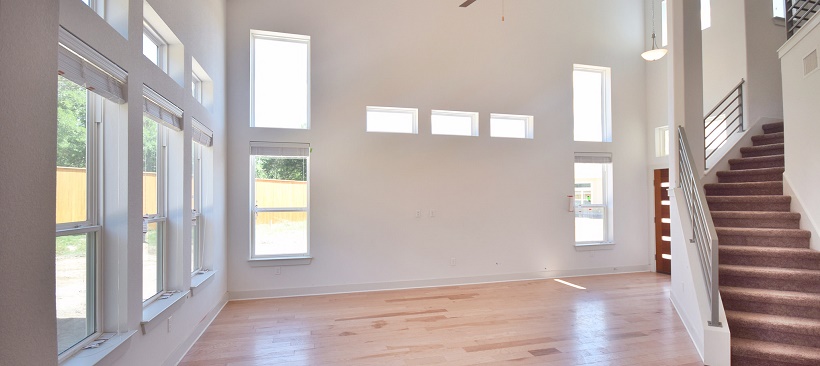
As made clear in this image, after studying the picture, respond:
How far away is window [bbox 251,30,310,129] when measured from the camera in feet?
18.1

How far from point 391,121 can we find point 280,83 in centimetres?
172

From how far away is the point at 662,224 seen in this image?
680 cm

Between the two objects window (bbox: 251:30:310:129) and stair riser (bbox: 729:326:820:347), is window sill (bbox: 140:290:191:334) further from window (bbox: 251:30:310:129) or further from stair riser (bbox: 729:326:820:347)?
stair riser (bbox: 729:326:820:347)

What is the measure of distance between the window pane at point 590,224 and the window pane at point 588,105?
4.23 ft

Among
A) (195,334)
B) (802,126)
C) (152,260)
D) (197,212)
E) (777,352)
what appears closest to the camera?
(777,352)

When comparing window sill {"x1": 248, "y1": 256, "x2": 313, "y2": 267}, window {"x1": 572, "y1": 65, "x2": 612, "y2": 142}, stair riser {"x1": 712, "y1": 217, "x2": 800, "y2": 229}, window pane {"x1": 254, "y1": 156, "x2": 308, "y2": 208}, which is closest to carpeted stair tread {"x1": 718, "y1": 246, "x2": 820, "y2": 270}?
stair riser {"x1": 712, "y1": 217, "x2": 800, "y2": 229}

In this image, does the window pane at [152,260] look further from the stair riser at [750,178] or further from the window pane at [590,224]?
the window pane at [590,224]

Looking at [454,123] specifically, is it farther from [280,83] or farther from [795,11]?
[795,11]

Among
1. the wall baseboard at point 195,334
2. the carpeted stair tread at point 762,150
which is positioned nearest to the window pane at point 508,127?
the carpeted stair tread at point 762,150

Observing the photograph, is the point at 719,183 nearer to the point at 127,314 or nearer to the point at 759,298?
the point at 759,298

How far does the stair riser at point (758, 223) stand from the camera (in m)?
3.69

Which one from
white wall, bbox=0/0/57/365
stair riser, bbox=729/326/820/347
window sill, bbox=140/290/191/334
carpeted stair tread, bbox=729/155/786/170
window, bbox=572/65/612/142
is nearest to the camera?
white wall, bbox=0/0/57/365

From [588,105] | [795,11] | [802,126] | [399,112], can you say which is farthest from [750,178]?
[399,112]

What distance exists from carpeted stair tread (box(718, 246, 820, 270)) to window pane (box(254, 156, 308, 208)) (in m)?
4.96
